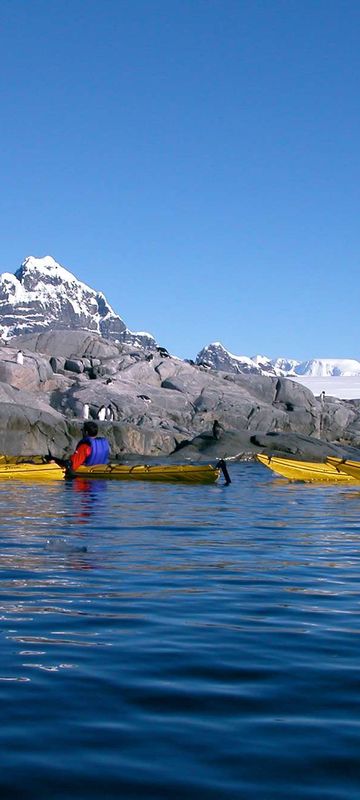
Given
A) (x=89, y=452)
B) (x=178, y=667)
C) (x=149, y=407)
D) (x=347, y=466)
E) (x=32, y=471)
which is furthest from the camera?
(x=149, y=407)

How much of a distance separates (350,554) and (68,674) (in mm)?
6647

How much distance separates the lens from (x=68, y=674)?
552cm

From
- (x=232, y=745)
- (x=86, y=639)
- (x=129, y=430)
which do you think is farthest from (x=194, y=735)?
(x=129, y=430)

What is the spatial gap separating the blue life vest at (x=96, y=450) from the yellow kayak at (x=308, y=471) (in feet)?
17.2

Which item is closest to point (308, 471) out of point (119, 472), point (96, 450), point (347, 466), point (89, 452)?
point (347, 466)

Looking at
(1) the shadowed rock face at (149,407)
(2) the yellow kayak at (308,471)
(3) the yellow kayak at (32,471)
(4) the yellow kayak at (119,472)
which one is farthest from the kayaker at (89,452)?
(1) the shadowed rock face at (149,407)

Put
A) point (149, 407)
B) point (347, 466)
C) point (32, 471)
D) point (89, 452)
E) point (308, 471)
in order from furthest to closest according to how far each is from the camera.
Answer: point (149, 407) → point (308, 471) → point (347, 466) → point (32, 471) → point (89, 452)

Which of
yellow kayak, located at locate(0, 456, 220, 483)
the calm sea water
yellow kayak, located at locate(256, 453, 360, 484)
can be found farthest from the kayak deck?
the calm sea water

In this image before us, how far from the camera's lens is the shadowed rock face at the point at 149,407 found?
1633 inches

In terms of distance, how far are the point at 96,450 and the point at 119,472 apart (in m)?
0.84

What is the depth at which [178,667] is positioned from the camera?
575 centimetres

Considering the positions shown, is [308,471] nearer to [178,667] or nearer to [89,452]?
[89,452]

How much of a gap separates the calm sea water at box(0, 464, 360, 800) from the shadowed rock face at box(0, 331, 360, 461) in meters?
28.5

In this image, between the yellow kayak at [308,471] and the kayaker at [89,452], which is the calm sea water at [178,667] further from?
the yellow kayak at [308,471]
